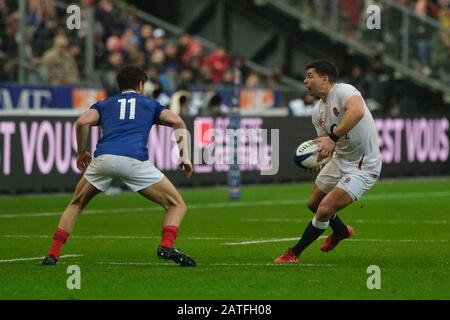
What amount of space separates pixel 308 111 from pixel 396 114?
2220mm

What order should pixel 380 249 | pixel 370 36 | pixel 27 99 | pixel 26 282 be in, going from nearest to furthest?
pixel 26 282
pixel 380 249
pixel 27 99
pixel 370 36

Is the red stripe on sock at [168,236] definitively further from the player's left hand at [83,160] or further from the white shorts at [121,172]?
the player's left hand at [83,160]

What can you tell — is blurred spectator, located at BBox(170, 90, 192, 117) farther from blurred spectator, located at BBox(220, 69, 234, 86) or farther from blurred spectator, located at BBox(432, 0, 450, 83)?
blurred spectator, located at BBox(432, 0, 450, 83)

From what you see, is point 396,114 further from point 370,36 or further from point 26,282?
point 26,282

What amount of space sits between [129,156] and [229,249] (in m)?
2.79

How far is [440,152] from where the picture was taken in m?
32.4

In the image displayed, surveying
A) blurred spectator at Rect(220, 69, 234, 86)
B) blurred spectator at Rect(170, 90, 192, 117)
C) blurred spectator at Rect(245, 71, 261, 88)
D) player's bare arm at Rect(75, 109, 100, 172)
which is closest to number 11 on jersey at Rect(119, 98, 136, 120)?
player's bare arm at Rect(75, 109, 100, 172)

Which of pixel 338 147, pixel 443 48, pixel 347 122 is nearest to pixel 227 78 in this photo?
pixel 443 48

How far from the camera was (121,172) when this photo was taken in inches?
562

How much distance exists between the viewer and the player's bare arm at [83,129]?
1425 cm

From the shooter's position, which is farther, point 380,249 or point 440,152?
point 440,152

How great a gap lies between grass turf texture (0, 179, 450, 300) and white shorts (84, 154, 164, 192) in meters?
0.86

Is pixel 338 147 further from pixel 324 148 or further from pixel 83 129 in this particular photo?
pixel 83 129
